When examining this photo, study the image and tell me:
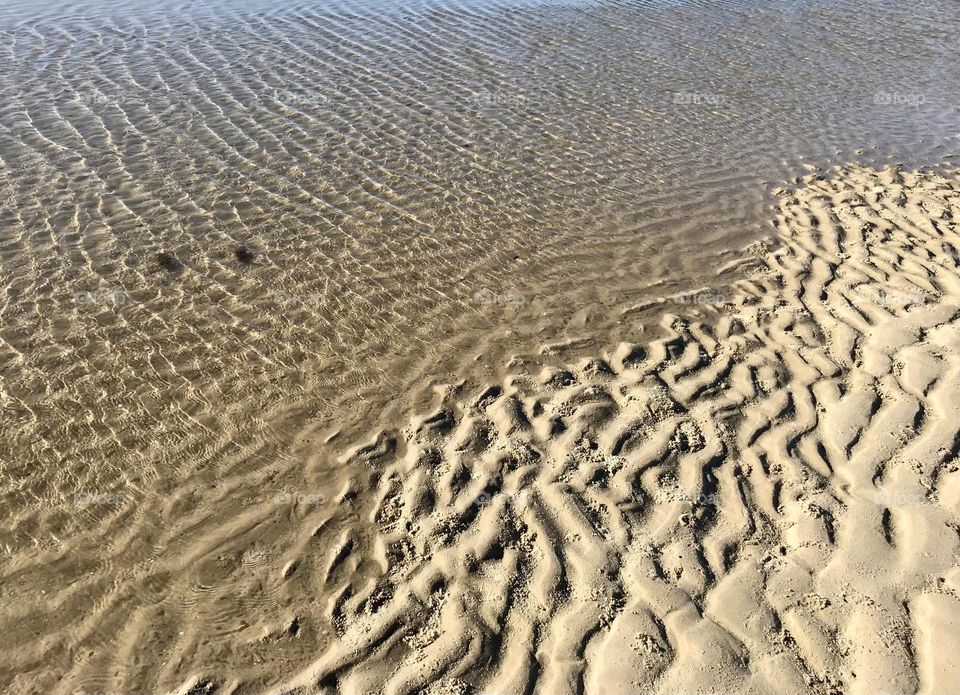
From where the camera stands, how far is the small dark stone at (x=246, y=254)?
28.0ft

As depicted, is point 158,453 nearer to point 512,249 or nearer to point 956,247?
point 512,249

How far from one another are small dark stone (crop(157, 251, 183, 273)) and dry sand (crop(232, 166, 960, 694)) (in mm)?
4087

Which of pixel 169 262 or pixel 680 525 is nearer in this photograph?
pixel 680 525

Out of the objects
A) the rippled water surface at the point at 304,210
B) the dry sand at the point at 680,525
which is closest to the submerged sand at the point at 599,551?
the dry sand at the point at 680,525

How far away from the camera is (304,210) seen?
969 cm

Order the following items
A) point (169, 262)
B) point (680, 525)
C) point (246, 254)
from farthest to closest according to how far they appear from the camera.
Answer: point (246, 254) → point (169, 262) → point (680, 525)

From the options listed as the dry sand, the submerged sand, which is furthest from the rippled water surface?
the dry sand

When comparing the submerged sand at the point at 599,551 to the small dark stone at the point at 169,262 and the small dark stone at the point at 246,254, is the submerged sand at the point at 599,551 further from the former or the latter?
the small dark stone at the point at 169,262

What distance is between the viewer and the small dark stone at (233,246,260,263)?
8531mm

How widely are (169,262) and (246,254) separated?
3.15ft

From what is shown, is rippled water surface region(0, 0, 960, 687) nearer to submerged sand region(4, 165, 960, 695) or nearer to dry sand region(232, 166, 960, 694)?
submerged sand region(4, 165, 960, 695)

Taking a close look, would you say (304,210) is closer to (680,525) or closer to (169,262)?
(169,262)

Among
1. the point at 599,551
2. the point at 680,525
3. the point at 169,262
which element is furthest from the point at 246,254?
the point at 680,525

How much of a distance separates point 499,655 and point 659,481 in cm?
212
